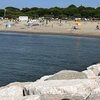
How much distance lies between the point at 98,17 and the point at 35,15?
19670mm

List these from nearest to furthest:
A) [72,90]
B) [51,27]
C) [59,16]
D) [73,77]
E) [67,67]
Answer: [72,90]
[73,77]
[67,67]
[51,27]
[59,16]

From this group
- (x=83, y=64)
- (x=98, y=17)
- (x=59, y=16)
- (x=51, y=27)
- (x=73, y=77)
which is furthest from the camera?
(x=59, y=16)

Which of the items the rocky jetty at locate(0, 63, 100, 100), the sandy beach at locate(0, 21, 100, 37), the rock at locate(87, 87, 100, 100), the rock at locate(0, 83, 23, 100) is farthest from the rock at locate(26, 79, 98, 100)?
the sandy beach at locate(0, 21, 100, 37)

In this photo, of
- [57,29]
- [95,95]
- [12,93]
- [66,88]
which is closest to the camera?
[95,95]

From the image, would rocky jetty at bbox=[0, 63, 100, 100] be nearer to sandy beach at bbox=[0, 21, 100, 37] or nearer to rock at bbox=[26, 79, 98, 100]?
rock at bbox=[26, 79, 98, 100]

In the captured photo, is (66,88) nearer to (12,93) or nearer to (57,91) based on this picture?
(57,91)

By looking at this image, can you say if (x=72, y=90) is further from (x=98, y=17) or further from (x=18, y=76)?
(x=98, y=17)

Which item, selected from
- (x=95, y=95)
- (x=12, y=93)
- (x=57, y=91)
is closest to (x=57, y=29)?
(x=12, y=93)

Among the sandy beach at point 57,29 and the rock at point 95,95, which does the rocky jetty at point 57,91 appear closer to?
the rock at point 95,95

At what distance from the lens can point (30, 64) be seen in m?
27.4

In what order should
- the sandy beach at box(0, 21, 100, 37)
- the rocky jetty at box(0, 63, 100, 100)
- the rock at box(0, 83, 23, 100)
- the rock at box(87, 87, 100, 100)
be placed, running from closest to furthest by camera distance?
the rock at box(87, 87, 100, 100)
the rocky jetty at box(0, 63, 100, 100)
the rock at box(0, 83, 23, 100)
the sandy beach at box(0, 21, 100, 37)

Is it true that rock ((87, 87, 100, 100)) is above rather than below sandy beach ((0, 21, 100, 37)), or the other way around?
above

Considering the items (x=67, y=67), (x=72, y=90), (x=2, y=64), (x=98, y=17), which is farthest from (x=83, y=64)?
(x=98, y=17)

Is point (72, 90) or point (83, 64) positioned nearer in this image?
point (72, 90)
